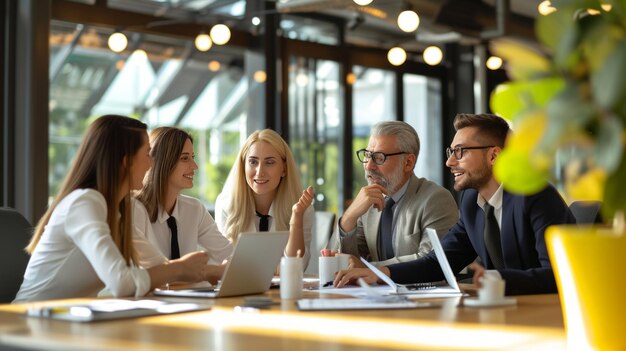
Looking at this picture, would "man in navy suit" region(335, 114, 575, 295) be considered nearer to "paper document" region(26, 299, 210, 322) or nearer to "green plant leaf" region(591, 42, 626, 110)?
"paper document" region(26, 299, 210, 322)

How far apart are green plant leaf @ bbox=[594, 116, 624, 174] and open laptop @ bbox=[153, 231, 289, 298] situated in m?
1.56

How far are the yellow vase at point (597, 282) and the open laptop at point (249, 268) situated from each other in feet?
4.30

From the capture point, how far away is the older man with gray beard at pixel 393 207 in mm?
3930

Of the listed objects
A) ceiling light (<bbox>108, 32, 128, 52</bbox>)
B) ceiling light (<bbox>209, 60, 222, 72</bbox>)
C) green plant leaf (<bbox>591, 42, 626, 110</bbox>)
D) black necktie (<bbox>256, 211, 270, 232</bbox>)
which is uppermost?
ceiling light (<bbox>209, 60, 222, 72</bbox>)

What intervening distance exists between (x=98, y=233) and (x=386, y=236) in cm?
170

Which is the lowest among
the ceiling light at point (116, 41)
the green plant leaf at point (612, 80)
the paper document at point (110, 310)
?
the paper document at point (110, 310)

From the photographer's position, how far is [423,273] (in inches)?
130

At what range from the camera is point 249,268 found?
2.82m

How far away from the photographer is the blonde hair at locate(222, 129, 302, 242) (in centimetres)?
429

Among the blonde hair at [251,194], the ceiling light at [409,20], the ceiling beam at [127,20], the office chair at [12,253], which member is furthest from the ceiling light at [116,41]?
the office chair at [12,253]

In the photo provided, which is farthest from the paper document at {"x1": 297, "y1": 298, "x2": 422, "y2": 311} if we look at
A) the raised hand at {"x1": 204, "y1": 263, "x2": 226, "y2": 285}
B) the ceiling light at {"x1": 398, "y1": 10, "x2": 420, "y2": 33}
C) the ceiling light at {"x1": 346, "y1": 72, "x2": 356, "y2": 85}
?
the ceiling light at {"x1": 346, "y1": 72, "x2": 356, "y2": 85}

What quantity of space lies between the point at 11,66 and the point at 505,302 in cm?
453

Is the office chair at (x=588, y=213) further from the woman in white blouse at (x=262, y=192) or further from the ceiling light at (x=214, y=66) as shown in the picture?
the ceiling light at (x=214, y=66)

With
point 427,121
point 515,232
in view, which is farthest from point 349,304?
point 427,121
